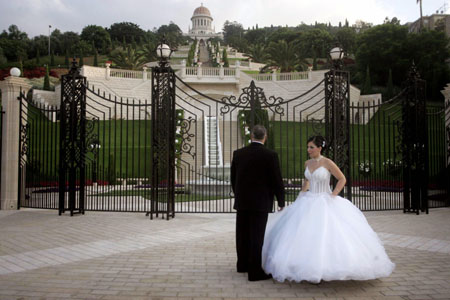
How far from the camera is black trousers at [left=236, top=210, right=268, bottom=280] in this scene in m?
4.18

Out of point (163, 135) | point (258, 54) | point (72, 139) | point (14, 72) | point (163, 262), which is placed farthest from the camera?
point (258, 54)

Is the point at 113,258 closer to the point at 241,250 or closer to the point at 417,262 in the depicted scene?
the point at 241,250

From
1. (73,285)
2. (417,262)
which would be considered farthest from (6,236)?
(417,262)

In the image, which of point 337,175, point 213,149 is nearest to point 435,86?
point 213,149

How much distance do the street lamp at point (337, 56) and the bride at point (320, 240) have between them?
5.04 metres

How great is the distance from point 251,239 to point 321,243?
0.82 meters

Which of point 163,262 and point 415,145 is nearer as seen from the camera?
point 163,262

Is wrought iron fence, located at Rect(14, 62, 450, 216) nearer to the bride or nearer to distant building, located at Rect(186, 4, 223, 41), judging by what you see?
the bride

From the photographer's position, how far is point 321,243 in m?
3.80

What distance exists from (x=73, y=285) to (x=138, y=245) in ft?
6.49

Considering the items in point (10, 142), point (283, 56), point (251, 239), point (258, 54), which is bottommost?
point (251, 239)

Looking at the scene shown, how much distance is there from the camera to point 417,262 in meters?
4.99

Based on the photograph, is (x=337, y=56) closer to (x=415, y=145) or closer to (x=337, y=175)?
(x=415, y=145)

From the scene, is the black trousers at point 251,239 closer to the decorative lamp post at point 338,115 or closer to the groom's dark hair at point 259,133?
the groom's dark hair at point 259,133
